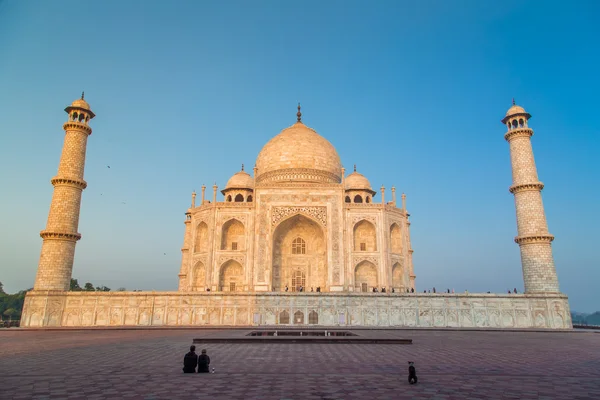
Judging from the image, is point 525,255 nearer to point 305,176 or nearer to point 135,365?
point 305,176

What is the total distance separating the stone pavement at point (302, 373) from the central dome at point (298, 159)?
2125cm

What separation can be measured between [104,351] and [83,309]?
12490mm

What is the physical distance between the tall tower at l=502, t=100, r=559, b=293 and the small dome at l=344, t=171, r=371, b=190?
11.3m

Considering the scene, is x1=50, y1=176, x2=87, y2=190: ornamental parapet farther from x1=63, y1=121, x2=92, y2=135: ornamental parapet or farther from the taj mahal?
x1=63, y1=121, x2=92, y2=135: ornamental parapet

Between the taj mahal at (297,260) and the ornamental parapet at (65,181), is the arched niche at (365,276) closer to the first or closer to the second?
the taj mahal at (297,260)

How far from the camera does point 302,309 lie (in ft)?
65.8

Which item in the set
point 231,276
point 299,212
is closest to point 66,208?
point 231,276

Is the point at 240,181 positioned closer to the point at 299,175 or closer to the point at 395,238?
the point at 299,175

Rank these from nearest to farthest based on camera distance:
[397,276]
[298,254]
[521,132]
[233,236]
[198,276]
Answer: [521,132]
[397,276]
[198,276]
[298,254]
[233,236]

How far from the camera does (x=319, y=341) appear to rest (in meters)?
11.5

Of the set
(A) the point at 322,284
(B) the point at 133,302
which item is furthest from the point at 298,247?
(B) the point at 133,302

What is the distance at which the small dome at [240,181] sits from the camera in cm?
3262

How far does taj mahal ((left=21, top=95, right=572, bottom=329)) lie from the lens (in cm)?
2003

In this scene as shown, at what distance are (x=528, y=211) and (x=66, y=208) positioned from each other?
2363cm
